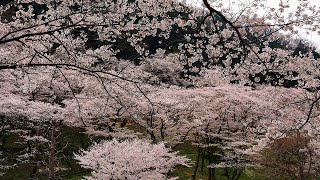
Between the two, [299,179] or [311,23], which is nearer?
[311,23]

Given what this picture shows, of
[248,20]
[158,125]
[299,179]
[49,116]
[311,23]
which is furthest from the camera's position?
[158,125]

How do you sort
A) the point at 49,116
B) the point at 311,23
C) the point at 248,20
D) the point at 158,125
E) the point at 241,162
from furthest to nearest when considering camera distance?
1. the point at 158,125
2. the point at 241,162
3. the point at 49,116
4. the point at 248,20
5. the point at 311,23

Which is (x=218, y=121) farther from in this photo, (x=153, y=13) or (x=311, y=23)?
(x=311, y=23)

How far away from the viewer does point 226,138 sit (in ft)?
65.9

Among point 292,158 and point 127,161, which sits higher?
point 292,158

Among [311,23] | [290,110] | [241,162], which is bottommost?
[241,162]

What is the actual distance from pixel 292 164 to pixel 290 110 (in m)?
3.94

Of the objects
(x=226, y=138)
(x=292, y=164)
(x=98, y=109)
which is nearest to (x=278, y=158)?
(x=292, y=164)

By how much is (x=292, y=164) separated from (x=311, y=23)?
499 inches

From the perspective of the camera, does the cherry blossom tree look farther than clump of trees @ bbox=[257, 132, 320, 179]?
No

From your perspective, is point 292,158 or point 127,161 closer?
point 127,161

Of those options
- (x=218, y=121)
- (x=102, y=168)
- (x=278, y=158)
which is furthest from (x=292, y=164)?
(x=102, y=168)

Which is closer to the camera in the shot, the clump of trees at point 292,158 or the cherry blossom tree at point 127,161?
the cherry blossom tree at point 127,161

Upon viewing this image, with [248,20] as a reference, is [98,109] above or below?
below
